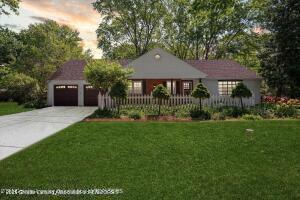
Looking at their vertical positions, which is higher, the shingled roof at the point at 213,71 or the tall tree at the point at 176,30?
the tall tree at the point at 176,30

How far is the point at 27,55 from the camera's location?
41781 mm

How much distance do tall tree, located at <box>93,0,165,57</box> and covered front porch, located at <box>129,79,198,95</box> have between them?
61.2 feet

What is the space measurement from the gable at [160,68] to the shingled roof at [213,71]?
238cm

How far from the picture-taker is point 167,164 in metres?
8.45

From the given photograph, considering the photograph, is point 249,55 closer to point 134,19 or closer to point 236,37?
point 236,37

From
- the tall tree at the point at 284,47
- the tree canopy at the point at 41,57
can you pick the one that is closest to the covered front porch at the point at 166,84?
the tall tree at the point at 284,47

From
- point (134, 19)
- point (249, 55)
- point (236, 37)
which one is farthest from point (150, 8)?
point (249, 55)

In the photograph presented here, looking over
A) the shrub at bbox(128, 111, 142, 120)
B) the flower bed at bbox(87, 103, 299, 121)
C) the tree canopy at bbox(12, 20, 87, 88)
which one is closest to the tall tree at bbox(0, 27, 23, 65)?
the tree canopy at bbox(12, 20, 87, 88)

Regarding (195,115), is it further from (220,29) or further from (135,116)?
(220,29)

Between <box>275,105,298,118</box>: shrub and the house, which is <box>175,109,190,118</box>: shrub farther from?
the house

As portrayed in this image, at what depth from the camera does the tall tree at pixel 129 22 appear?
152 feet

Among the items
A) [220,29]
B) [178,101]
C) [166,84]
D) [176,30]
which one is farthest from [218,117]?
[176,30]

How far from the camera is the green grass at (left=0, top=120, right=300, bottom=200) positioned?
21.6ft

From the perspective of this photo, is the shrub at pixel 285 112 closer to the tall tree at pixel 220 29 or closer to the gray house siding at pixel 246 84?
the gray house siding at pixel 246 84
